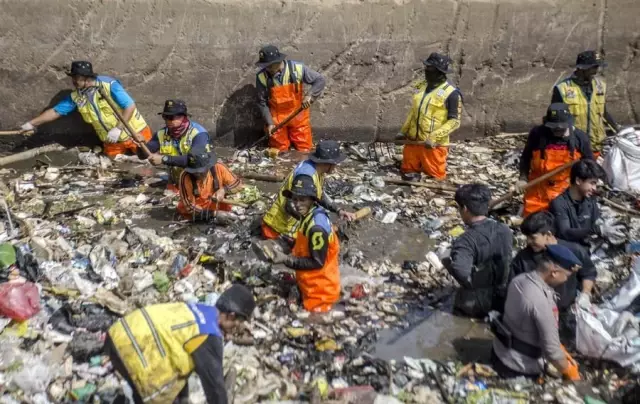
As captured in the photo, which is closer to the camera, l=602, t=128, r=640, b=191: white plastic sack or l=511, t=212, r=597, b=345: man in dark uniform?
l=511, t=212, r=597, b=345: man in dark uniform

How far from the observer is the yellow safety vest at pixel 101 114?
802 cm

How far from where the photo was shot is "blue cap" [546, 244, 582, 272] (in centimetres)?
373

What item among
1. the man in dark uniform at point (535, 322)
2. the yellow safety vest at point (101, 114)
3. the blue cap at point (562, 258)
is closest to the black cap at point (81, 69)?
the yellow safety vest at point (101, 114)

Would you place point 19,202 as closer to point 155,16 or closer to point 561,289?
point 155,16

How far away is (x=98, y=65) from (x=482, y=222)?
6178 millimetres

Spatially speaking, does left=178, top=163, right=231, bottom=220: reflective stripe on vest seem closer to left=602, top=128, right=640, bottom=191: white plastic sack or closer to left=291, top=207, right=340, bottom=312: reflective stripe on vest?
left=291, top=207, right=340, bottom=312: reflective stripe on vest

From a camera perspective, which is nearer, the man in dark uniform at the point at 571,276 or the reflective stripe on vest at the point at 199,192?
the man in dark uniform at the point at 571,276

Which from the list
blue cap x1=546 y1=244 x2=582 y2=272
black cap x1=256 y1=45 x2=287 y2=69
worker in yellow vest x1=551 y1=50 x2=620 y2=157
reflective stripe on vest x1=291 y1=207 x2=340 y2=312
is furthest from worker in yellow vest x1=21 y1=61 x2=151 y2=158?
blue cap x1=546 y1=244 x2=582 y2=272

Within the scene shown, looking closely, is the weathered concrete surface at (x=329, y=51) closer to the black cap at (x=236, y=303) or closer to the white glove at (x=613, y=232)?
the white glove at (x=613, y=232)

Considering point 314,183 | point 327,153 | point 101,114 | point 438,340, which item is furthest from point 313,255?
point 101,114

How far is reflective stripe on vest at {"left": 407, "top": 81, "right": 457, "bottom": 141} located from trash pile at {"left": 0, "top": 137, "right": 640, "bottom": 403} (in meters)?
0.73

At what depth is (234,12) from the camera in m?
8.49

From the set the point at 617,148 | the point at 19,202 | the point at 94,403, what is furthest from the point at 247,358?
the point at 617,148

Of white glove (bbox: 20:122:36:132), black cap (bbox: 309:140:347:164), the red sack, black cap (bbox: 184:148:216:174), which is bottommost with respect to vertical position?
Answer: the red sack
